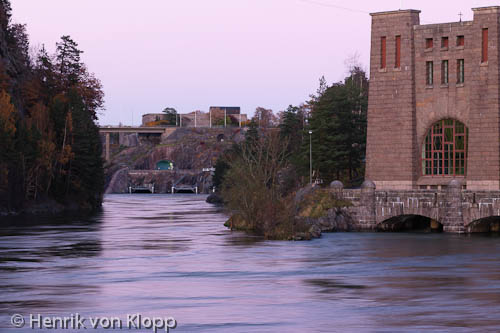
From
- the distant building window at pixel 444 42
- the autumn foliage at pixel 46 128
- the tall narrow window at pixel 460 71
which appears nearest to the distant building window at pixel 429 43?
the distant building window at pixel 444 42

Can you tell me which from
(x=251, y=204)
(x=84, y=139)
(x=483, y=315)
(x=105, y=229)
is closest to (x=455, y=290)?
(x=483, y=315)

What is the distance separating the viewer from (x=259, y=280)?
46.4 metres

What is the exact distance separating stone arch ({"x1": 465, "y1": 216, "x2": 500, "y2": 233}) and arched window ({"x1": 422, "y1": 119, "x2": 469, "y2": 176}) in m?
6.48

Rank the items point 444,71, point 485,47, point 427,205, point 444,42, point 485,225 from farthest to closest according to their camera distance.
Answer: point 444,71 < point 444,42 < point 485,47 < point 485,225 < point 427,205

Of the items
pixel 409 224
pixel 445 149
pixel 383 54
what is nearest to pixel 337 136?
pixel 383 54

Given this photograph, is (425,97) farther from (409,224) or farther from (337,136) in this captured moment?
(337,136)

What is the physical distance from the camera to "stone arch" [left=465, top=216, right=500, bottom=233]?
7281 cm

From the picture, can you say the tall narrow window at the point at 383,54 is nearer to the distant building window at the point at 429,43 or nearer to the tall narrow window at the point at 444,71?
the distant building window at the point at 429,43

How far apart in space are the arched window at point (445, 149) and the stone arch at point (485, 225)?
648 cm

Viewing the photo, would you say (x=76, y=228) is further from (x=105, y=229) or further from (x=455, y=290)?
(x=455, y=290)

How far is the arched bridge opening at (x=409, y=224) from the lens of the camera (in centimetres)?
7875

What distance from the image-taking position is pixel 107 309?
3669 cm

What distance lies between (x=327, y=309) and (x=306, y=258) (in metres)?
20.2
